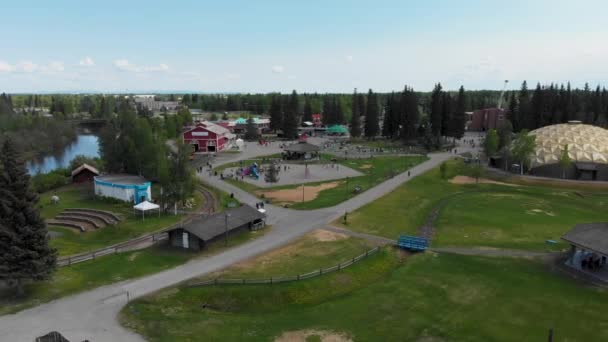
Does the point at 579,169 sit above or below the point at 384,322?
above

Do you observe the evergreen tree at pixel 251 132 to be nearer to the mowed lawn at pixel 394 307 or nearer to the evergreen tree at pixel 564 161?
the evergreen tree at pixel 564 161

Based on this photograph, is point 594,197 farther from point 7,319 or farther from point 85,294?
point 7,319

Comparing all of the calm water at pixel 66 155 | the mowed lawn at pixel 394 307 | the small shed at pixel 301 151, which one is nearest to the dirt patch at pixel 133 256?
the mowed lawn at pixel 394 307

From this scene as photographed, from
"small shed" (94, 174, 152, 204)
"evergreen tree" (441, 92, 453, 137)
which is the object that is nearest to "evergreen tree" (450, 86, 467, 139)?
"evergreen tree" (441, 92, 453, 137)

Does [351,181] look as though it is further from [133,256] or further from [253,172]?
[133,256]

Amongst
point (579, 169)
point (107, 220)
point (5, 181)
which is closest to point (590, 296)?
point (5, 181)

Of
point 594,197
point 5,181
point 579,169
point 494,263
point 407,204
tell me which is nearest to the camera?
point 5,181
